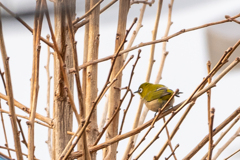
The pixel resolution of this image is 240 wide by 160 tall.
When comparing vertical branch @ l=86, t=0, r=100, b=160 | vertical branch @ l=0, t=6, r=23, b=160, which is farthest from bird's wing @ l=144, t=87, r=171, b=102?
vertical branch @ l=0, t=6, r=23, b=160

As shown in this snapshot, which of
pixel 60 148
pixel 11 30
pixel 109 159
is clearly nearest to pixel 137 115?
pixel 109 159

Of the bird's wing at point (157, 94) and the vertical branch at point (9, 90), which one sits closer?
the vertical branch at point (9, 90)

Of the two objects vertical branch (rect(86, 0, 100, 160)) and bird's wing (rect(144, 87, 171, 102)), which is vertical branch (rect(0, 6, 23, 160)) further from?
bird's wing (rect(144, 87, 171, 102))

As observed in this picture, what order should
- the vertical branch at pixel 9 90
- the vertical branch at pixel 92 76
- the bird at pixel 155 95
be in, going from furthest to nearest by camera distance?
the bird at pixel 155 95
the vertical branch at pixel 92 76
the vertical branch at pixel 9 90

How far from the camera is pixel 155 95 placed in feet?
3.51

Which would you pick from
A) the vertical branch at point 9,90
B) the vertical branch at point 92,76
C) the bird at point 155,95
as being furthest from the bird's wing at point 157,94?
the vertical branch at point 9,90

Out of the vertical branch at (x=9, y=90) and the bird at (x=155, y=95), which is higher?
the bird at (x=155, y=95)

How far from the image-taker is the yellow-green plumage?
1020mm

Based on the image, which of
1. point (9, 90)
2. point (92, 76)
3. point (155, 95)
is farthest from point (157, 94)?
point (9, 90)

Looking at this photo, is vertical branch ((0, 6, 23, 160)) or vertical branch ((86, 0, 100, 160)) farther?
vertical branch ((86, 0, 100, 160))

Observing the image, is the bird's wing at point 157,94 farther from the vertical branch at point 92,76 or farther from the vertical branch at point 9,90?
the vertical branch at point 9,90

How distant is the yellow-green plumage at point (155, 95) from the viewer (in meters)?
1.02

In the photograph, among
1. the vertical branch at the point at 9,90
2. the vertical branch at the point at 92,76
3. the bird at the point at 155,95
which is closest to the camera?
the vertical branch at the point at 9,90

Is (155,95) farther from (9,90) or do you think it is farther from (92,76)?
(9,90)
